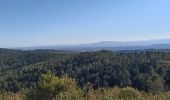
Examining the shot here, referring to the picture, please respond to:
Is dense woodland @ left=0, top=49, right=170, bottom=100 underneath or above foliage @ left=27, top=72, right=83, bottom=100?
underneath

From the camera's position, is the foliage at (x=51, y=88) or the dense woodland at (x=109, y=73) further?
the dense woodland at (x=109, y=73)

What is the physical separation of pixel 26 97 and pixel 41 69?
131804 millimetres

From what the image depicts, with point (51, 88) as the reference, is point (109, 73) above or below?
below

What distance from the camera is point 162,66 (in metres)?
130

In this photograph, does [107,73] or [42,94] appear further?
[107,73]

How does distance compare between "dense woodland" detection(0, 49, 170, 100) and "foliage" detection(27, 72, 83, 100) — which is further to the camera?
"dense woodland" detection(0, 49, 170, 100)

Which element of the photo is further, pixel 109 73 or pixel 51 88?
pixel 109 73

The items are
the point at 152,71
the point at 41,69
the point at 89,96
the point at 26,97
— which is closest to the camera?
the point at 89,96

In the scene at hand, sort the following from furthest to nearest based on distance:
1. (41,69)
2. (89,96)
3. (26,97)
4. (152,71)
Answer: (41,69) < (152,71) < (26,97) < (89,96)

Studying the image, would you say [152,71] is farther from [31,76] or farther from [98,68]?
[31,76]

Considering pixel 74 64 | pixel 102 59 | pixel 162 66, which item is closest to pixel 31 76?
pixel 74 64

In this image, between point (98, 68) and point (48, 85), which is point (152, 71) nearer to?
point (98, 68)

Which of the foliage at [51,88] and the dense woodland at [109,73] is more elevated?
the foliage at [51,88]

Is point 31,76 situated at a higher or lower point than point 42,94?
lower
